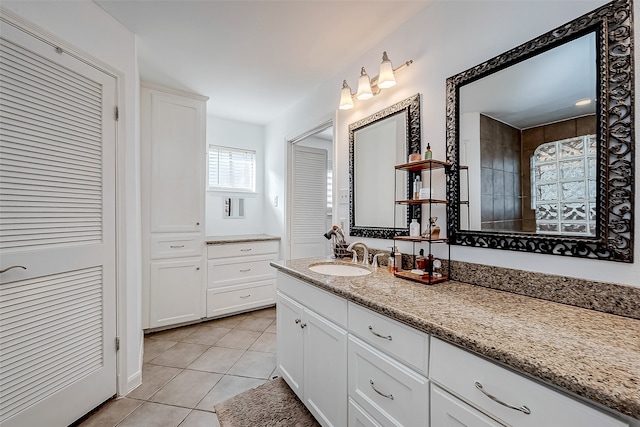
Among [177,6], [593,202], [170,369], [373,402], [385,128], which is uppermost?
[177,6]

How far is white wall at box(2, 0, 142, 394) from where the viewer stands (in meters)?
1.58

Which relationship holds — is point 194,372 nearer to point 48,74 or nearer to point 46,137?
point 46,137

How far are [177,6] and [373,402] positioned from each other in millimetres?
2351

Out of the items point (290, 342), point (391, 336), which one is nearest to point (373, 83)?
point (391, 336)

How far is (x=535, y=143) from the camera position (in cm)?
113

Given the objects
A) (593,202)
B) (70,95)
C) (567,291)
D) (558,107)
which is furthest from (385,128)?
(70,95)

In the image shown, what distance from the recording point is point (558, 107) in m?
1.06

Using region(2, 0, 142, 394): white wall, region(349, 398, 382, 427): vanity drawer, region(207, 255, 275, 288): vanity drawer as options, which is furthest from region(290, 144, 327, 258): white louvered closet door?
region(349, 398, 382, 427): vanity drawer

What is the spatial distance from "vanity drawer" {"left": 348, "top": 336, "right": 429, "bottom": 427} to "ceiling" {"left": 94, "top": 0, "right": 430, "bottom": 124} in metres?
1.83

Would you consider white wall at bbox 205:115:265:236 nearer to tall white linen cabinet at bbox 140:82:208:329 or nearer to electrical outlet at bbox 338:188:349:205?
tall white linen cabinet at bbox 140:82:208:329

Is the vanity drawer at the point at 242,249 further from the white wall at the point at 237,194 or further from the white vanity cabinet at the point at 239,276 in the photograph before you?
the white wall at the point at 237,194

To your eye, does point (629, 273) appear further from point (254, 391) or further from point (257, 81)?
point (257, 81)

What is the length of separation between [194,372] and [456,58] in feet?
8.84

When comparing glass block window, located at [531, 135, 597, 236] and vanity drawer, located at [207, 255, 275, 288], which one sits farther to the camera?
vanity drawer, located at [207, 255, 275, 288]
